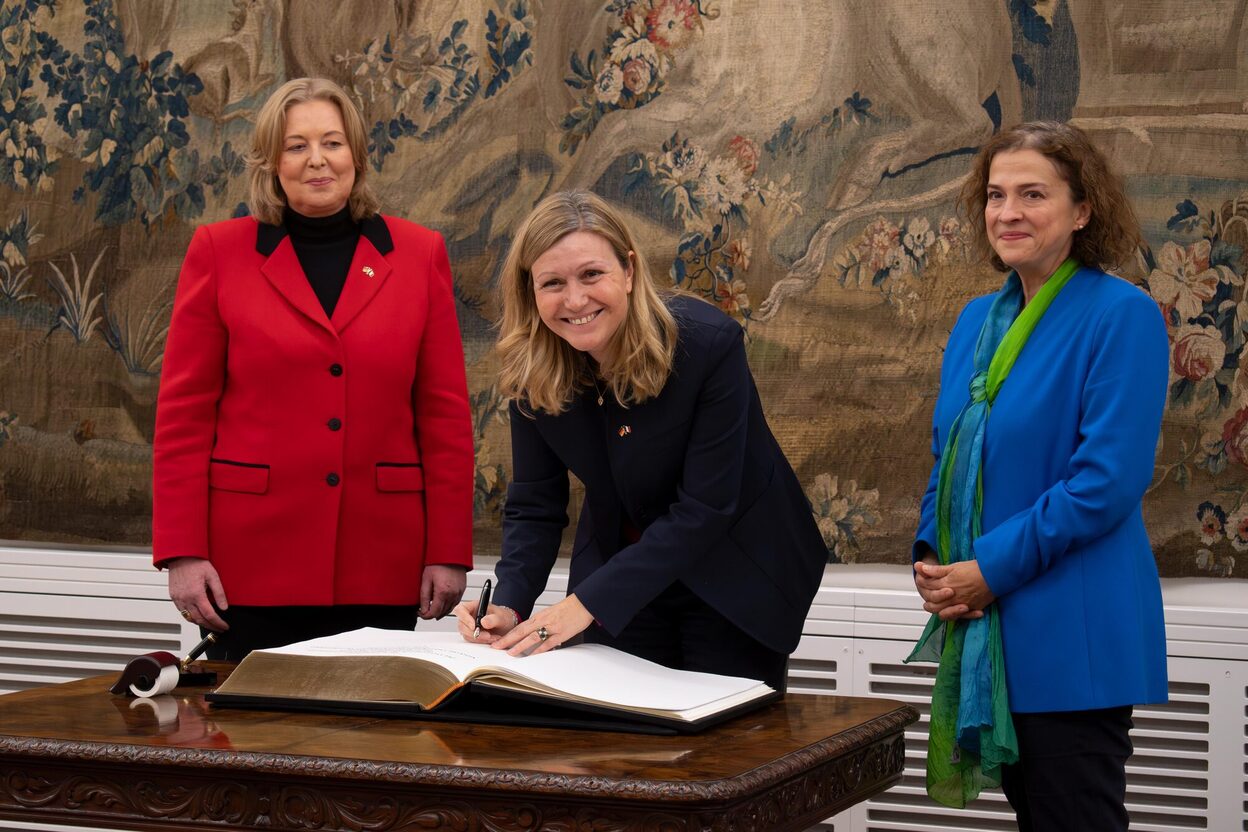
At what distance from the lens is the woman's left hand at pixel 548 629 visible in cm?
209

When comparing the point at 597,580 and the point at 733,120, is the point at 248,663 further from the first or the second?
the point at 733,120

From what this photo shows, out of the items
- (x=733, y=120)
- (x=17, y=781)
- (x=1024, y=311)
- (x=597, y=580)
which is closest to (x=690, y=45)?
(x=733, y=120)

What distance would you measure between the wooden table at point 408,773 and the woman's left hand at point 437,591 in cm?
96

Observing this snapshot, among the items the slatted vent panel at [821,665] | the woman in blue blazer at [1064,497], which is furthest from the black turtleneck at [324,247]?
the slatted vent panel at [821,665]

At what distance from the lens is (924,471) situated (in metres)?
3.65

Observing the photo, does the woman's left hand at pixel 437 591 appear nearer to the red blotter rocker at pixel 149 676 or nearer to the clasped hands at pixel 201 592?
the clasped hands at pixel 201 592

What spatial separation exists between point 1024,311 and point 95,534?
291 centimetres

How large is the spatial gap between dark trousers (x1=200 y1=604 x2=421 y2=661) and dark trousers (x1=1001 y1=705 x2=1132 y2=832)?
1.28 m

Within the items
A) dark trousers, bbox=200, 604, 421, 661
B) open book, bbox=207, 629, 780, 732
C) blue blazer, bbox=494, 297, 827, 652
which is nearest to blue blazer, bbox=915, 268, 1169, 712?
blue blazer, bbox=494, 297, 827, 652

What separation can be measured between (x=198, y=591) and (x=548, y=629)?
1.00 m

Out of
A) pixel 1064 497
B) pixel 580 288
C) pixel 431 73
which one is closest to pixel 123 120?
pixel 431 73

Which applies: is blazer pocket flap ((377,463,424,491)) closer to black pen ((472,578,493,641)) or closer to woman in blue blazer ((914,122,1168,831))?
black pen ((472,578,493,641))

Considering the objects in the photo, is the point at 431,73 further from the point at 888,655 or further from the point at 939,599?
the point at 939,599

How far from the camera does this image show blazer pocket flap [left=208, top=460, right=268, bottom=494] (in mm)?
2855
